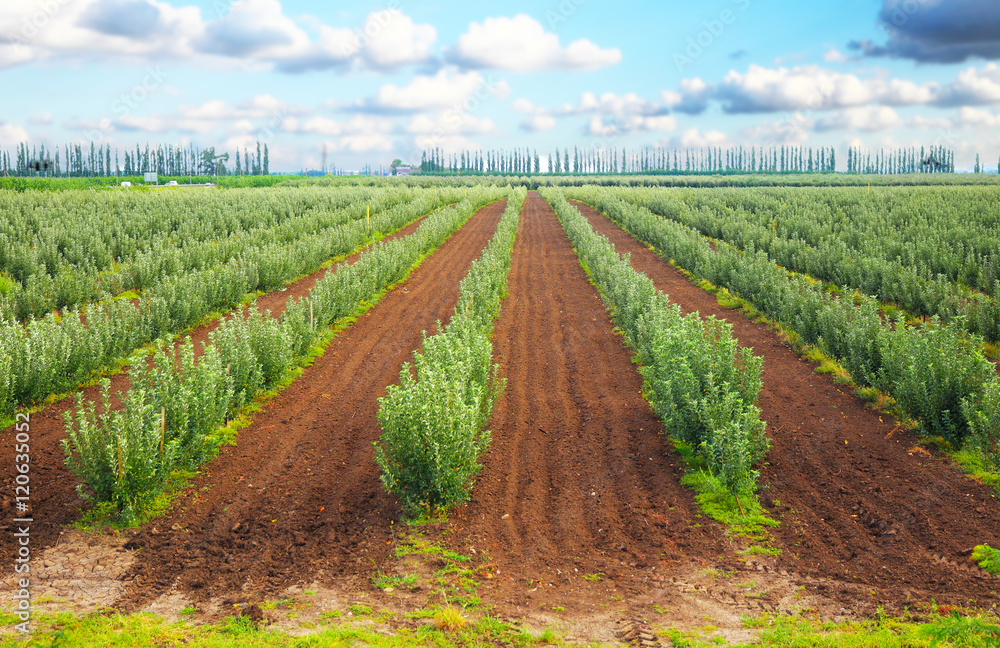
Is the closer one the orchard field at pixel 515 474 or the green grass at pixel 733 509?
the orchard field at pixel 515 474

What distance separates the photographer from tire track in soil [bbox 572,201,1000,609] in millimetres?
5371

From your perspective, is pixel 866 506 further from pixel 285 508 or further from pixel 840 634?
pixel 285 508

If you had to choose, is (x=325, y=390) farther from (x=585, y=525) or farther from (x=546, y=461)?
(x=585, y=525)

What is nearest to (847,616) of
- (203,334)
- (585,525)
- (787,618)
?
(787,618)

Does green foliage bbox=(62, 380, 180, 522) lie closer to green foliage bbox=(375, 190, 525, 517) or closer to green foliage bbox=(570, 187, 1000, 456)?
green foliage bbox=(375, 190, 525, 517)

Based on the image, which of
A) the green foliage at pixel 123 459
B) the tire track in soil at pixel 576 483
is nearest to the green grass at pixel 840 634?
the tire track in soil at pixel 576 483

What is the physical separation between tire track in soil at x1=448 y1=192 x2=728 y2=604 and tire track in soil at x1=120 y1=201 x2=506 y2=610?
43.4 inches

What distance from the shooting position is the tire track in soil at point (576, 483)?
5.86 m

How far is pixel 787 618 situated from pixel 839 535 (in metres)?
1.64

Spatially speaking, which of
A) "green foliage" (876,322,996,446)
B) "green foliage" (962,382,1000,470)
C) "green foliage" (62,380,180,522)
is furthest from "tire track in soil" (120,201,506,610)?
"green foliage" (876,322,996,446)

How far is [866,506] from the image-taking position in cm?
663

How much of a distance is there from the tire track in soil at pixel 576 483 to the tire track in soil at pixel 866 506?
0.97 meters

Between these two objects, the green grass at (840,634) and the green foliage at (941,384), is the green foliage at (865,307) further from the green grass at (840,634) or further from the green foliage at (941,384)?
the green grass at (840,634)

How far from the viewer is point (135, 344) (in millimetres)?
11445
